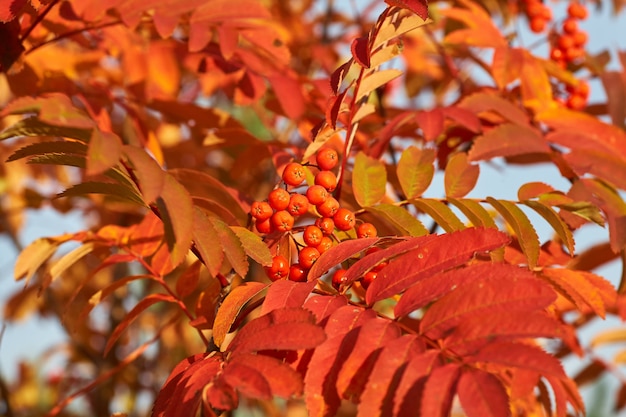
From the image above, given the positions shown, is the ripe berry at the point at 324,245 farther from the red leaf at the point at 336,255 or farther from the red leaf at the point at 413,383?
the red leaf at the point at 413,383

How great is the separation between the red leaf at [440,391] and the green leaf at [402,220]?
35 centimetres

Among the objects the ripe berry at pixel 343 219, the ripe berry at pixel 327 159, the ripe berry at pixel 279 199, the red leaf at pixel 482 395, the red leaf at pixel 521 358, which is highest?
the ripe berry at pixel 327 159

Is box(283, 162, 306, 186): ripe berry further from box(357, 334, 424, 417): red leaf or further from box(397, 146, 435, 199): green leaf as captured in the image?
box(357, 334, 424, 417): red leaf

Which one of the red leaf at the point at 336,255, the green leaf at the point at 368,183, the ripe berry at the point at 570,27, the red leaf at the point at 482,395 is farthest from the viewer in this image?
the ripe berry at the point at 570,27

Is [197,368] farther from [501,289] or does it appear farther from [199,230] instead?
[501,289]

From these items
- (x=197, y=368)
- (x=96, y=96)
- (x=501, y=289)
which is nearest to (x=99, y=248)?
(x=96, y=96)

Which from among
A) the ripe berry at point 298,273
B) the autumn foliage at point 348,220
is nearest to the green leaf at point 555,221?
the autumn foliage at point 348,220

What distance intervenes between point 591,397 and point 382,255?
2.26 meters

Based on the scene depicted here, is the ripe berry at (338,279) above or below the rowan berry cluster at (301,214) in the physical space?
below

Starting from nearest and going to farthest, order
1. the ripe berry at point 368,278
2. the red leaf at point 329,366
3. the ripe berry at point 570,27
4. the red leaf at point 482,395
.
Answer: the red leaf at point 482,395
the red leaf at point 329,366
the ripe berry at point 368,278
the ripe berry at point 570,27

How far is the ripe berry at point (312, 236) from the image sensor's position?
3.08ft

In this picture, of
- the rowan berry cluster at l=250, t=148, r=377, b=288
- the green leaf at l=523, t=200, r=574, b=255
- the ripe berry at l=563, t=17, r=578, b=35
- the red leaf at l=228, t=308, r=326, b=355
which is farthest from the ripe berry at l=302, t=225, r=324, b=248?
the ripe berry at l=563, t=17, r=578, b=35

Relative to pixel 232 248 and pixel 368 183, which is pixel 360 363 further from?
pixel 368 183

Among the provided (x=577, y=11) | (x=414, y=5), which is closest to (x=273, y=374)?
(x=414, y=5)
